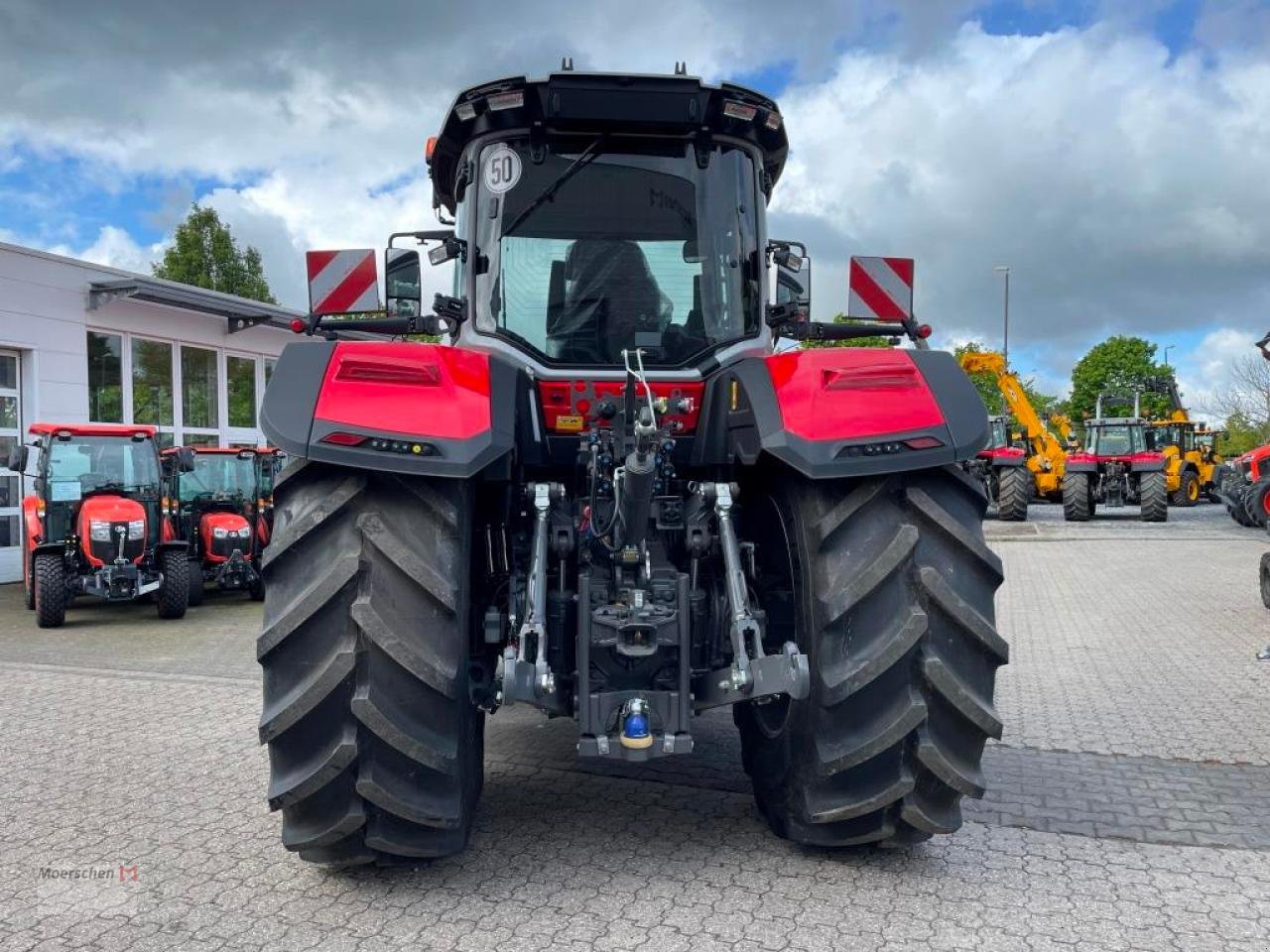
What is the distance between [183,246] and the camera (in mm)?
32781

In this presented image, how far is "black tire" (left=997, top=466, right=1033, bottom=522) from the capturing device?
941 inches

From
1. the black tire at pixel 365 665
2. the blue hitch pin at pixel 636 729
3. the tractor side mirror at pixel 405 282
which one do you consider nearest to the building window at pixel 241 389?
the tractor side mirror at pixel 405 282

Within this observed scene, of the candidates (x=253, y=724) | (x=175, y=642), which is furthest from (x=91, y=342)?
(x=253, y=724)

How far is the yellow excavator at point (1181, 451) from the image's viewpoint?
28156 millimetres

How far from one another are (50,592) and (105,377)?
7.17m

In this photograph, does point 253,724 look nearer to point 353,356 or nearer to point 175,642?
point 353,356

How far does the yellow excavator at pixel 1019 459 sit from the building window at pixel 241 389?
1454 centimetres

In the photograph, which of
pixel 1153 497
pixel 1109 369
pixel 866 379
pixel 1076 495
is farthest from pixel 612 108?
pixel 1109 369

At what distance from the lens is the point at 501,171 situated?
4.17 metres

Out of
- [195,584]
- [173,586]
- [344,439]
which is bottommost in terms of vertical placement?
[195,584]

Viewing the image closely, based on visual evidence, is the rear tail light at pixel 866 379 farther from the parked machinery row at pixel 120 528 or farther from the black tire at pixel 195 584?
the black tire at pixel 195 584

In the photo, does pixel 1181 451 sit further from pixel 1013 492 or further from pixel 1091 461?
pixel 1013 492

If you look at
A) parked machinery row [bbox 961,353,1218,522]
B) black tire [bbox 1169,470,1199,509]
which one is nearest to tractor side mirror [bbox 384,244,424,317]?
parked machinery row [bbox 961,353,1218,522]

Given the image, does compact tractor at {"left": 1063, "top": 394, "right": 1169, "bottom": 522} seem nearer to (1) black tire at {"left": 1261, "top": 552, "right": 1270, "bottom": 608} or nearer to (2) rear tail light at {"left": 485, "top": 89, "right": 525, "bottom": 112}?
(1) black tire at {"left": 1261, "top": 552, "right": 1270, "bottom": 608}
